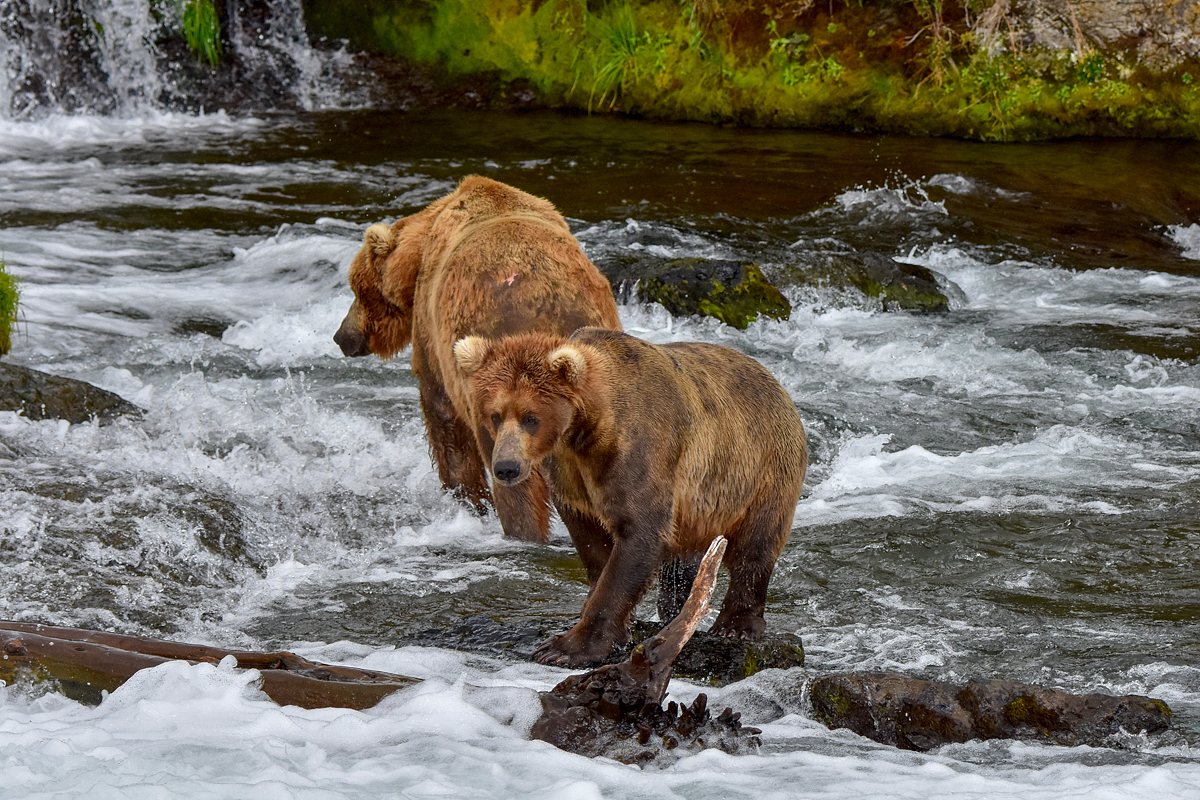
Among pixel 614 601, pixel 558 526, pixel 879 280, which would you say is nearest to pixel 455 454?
pixel 558 526

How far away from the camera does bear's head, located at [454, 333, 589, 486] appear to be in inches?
176

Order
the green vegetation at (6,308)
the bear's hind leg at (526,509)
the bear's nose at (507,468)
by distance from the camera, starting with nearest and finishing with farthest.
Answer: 1. the bear's nose at (507,468)
2. the bear's hind leg at (526,509)
3. the green vegetation at (6,308)

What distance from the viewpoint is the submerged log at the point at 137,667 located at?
4.00m

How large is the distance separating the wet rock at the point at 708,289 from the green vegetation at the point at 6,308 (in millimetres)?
4501

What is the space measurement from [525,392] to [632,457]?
0.45 metres

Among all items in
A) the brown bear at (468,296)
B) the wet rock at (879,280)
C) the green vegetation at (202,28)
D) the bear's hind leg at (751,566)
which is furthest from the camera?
the green vegetation at (202,28)

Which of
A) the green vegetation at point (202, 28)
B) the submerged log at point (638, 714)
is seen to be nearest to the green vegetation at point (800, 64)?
the green vegetation at point (202, 28)

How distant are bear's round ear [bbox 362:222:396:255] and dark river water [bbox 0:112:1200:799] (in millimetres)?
1303

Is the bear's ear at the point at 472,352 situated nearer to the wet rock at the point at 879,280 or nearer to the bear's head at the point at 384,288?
→ the bear's head at the point at 384,288

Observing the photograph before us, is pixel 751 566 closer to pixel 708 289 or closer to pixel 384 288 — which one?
pixel 384 288

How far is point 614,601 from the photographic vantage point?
469 centimetres

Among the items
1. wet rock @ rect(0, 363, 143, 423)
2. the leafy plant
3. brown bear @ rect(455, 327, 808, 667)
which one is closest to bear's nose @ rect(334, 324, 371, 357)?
wet rock @ rect(0, 363, 143, 423)

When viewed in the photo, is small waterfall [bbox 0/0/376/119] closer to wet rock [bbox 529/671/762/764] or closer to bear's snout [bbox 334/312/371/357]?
bear's snout [bbox 334/312/371/357]

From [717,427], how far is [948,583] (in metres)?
1.51
